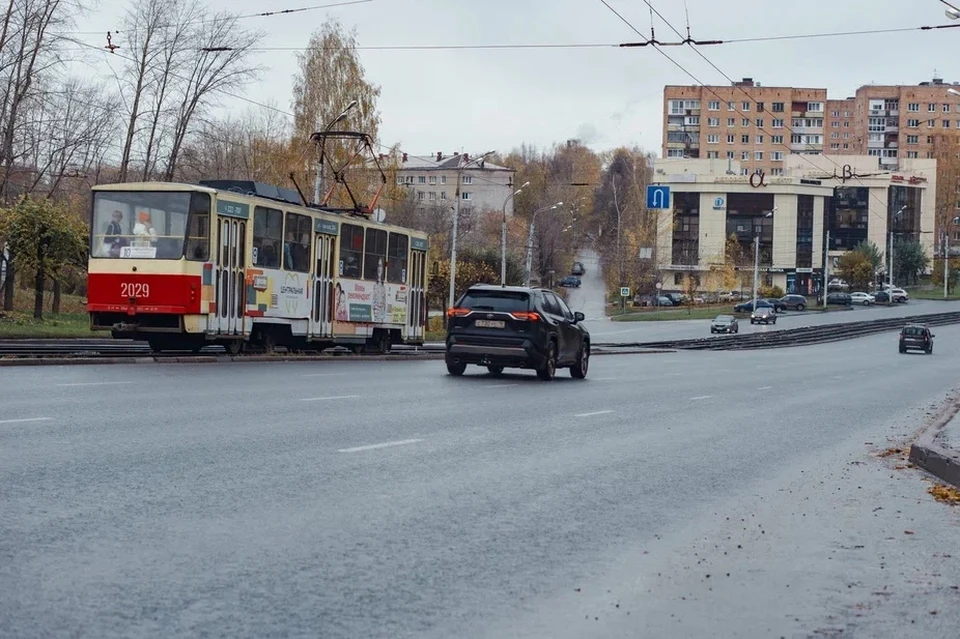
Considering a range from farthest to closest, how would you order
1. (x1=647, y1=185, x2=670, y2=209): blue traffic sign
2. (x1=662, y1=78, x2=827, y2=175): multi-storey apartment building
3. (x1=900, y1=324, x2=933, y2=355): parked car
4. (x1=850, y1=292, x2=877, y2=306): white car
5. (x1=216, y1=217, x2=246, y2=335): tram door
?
(x1=662, y1=78, x2=827, y2=175): multi-storey apartment building → (x1=850, y1=292, x2=877, y2=306): white car → (x1=900, y1=324, x2=933, y2=355): parked car → (x1=647, y1=185, x2=670, y2=209): blue traffic sign → (x1=216, y1=217, x2=246, y2=335): tram door

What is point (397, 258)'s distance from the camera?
36.1m

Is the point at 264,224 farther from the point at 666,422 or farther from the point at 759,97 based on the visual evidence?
the point at 759,97

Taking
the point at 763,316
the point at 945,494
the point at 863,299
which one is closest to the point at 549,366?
the point at 945,494

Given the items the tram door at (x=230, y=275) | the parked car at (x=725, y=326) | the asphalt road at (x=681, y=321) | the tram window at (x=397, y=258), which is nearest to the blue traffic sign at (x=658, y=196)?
the asphalt road at (x=681, y=321)

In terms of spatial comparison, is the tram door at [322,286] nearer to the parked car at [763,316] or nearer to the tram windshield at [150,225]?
the tram windshield at [150,225]

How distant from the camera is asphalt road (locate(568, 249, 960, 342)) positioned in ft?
257

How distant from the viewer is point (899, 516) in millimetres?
9945

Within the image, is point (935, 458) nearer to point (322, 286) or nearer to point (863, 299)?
point (322, 286)

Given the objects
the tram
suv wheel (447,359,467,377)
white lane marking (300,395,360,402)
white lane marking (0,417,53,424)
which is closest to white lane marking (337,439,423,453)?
white lane marking (0,417,53,424)

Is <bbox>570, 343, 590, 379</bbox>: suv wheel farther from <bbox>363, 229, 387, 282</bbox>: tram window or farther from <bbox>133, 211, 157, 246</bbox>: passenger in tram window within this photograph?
<bbox>133, 211, 157, 246</bbox>: passenger in tram window

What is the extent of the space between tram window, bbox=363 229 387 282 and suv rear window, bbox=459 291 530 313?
832cm

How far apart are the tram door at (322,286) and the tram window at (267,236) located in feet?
5.92

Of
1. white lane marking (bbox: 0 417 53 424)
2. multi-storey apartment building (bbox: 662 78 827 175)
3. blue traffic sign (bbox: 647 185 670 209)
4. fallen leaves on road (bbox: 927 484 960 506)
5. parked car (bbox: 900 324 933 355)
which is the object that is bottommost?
fallen leaves on road (bbox: 927 484 960 506)

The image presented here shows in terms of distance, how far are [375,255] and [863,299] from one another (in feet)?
311
